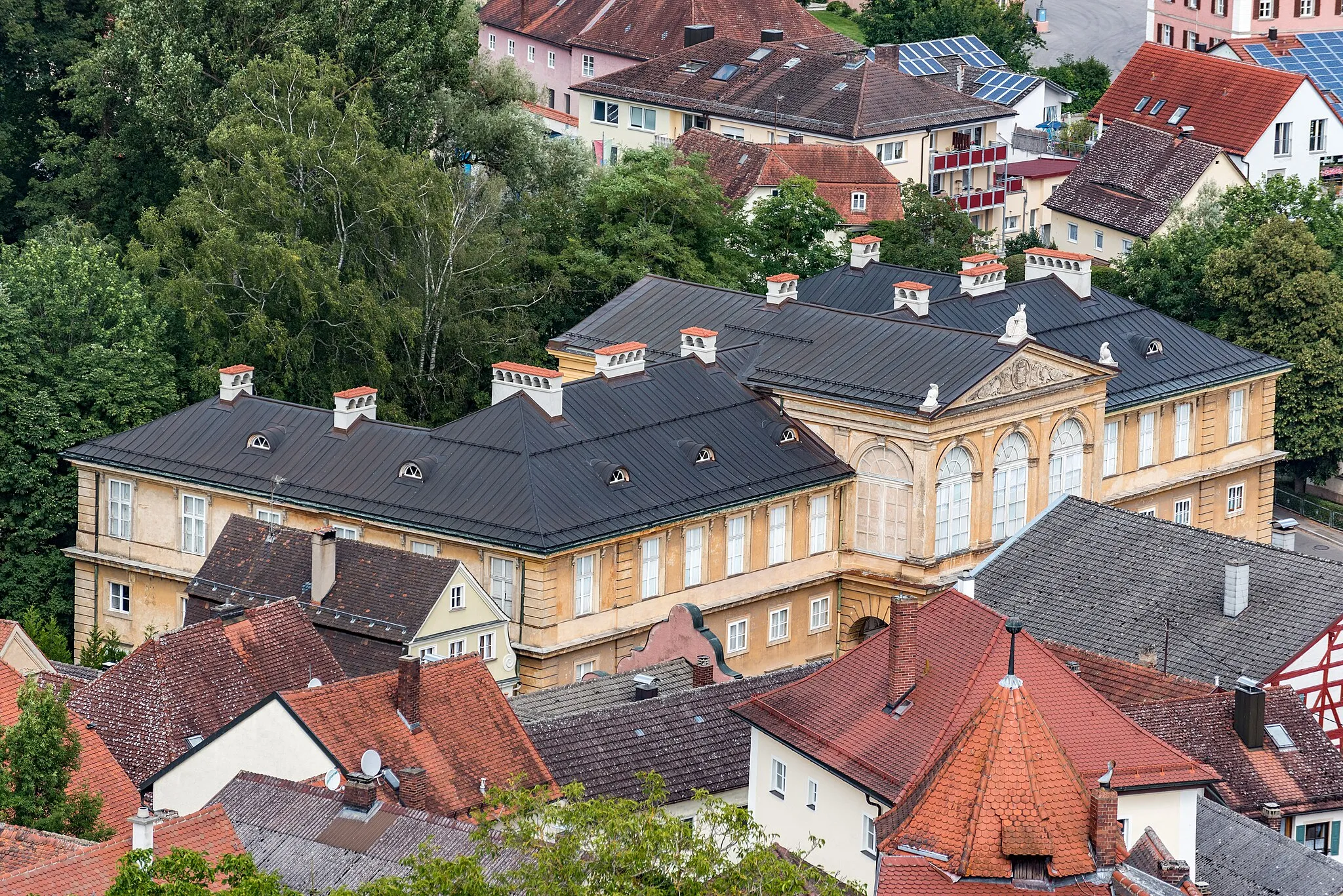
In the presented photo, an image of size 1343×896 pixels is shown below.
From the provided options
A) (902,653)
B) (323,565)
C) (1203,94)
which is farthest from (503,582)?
(1203,94)

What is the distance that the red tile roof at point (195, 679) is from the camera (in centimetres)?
9062

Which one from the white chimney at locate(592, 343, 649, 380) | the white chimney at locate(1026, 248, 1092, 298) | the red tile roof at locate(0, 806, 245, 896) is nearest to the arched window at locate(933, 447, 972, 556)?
the white chimney at locate(592, 343, 649, 380)

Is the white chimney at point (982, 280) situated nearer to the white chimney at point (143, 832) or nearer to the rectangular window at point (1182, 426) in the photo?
the rectangular window at point (1182, 426)

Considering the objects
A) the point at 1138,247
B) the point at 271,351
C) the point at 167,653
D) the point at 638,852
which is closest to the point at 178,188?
the point at 271,351

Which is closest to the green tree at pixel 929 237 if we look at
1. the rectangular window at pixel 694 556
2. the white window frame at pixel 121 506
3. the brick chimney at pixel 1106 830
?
the rectangular window at pixel 694 556

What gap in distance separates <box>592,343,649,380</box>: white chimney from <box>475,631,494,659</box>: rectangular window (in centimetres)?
1423

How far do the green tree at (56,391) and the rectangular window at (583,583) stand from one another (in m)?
20.2

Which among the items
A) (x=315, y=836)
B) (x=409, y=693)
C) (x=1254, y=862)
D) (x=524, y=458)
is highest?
(x=524, y=458)

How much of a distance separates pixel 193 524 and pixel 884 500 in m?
24.3

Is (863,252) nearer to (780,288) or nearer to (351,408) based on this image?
(780,288)

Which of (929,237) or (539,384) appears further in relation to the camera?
(929,237)

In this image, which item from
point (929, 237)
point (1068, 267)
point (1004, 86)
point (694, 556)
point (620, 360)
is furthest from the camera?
point (1004, 86)

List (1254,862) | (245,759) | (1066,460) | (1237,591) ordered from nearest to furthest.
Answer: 1. (1254,862)
2. (245,759)
3. (1237,591)
4. (1066,460)

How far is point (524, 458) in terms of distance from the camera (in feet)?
360
